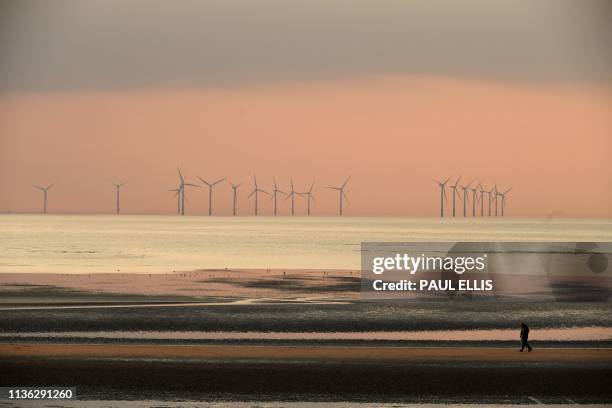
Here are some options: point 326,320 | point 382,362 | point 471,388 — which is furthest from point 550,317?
point 471,388

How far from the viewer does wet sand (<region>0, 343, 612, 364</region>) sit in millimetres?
34844

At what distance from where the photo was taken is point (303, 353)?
35.9 m

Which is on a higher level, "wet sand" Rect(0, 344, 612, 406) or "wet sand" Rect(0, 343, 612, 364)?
"wet sand" Rect(0, 344, 612, 406)

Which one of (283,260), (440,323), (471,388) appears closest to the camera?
(471,388)

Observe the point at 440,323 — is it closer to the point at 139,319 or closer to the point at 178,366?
the point at 139,319

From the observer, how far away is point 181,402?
26859 millimetres

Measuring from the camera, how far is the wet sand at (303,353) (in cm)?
3484

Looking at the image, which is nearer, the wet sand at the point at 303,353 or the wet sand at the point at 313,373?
the wet sand at the point at 313,373

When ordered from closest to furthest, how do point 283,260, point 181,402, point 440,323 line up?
point 181,402
point 440,323
point 283,260

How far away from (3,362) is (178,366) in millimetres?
4986

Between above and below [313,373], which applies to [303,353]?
below

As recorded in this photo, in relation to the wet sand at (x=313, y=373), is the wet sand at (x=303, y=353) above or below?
below

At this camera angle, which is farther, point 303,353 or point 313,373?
point 303,353

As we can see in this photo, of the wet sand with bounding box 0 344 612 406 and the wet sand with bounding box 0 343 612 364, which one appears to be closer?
the wet sand with bounding box 0 344 612 406
